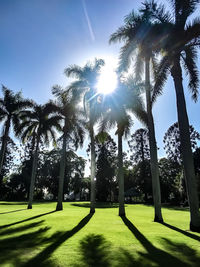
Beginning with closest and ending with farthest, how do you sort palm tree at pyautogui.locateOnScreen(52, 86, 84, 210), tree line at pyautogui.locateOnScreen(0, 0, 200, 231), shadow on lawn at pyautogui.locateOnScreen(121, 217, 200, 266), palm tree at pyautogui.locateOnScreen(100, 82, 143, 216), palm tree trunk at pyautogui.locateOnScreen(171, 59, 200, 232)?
1. shadow on lawn at pyautogui.locateOnScreen(121, 217, 200, 266)
2. palm tree trunk at pyautogui.locateOnScreen(171, 59, 200, 232)
3. tree line at pyautogui.locateOnScreen(0, 0, 200, 231)
4. palm tree at pyautogui.locateOnScreen(100, 82, 143, 216)
5. palm tree at pyautogui.locateOnScreen(52, 86, 84, 210)

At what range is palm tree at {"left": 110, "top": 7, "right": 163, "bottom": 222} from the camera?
10.6 metres

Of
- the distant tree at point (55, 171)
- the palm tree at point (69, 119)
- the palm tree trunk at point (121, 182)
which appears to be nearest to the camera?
the palm tree trunk at point (121, 182)

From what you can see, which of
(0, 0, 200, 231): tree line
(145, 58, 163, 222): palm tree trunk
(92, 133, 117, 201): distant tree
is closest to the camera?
(0, 0, 200, 231): tree line

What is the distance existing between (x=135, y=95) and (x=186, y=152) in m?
6.83

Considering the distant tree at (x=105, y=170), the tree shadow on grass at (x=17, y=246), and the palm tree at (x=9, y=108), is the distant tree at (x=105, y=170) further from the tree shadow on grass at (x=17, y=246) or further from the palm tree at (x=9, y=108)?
the tree shadow on grass at (x=17, y=246)

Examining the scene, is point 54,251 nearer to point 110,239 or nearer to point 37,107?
point 110,239

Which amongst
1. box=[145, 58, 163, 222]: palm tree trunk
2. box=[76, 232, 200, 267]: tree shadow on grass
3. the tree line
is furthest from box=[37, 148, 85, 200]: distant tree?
box=[76, 232, 200, 267]: tree shadow on grass

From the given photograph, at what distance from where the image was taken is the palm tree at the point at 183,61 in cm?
814

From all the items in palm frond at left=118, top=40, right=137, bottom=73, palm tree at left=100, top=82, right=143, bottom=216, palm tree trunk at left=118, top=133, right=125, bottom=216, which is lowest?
palm tree trunk at left=118, top=133, right=125, bottom=216

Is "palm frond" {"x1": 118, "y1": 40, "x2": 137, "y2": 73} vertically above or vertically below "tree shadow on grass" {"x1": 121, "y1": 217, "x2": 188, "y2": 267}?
above

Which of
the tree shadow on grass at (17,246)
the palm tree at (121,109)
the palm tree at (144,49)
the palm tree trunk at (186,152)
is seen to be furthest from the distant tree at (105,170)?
the tree shadow on grass at (17,246)

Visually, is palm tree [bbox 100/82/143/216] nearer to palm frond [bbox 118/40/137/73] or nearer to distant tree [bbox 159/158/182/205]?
palm frond [bbox 118/40/137/73]

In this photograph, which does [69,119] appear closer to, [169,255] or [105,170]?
[169,255]

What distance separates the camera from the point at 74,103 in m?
17.6
